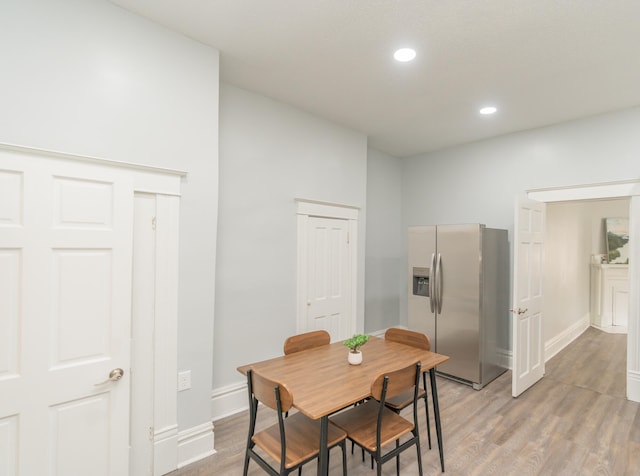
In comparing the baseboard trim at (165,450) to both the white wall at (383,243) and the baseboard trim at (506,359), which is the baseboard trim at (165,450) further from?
the baseboard trim at (506,359)

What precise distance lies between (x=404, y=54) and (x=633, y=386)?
157 inches

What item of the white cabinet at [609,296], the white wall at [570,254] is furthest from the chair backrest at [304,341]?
the white cabinet at [609,296]

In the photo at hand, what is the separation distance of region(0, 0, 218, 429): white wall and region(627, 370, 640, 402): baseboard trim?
163 inches

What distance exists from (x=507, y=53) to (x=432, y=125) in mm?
1547

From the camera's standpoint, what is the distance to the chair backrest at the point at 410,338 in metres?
2.71

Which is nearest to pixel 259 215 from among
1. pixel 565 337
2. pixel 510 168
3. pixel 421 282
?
pixel 421 282

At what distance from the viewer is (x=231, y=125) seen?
307 centimetres

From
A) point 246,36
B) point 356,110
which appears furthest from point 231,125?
point 356,110

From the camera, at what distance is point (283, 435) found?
1.69 m

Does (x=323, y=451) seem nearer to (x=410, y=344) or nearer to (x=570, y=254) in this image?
(x=410, y=344)

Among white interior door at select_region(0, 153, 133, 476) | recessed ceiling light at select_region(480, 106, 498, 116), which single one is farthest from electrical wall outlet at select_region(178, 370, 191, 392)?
recessed ceiling light at select_region(480, 106, 498, 116)

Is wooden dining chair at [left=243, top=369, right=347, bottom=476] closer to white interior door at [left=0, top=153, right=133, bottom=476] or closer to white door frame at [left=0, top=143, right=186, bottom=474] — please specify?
white door frame at [left=0, top=143, right=186, bottom=474]

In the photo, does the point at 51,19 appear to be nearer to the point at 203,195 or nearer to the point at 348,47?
the point at 203,195

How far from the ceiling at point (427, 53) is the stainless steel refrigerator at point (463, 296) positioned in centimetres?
143
